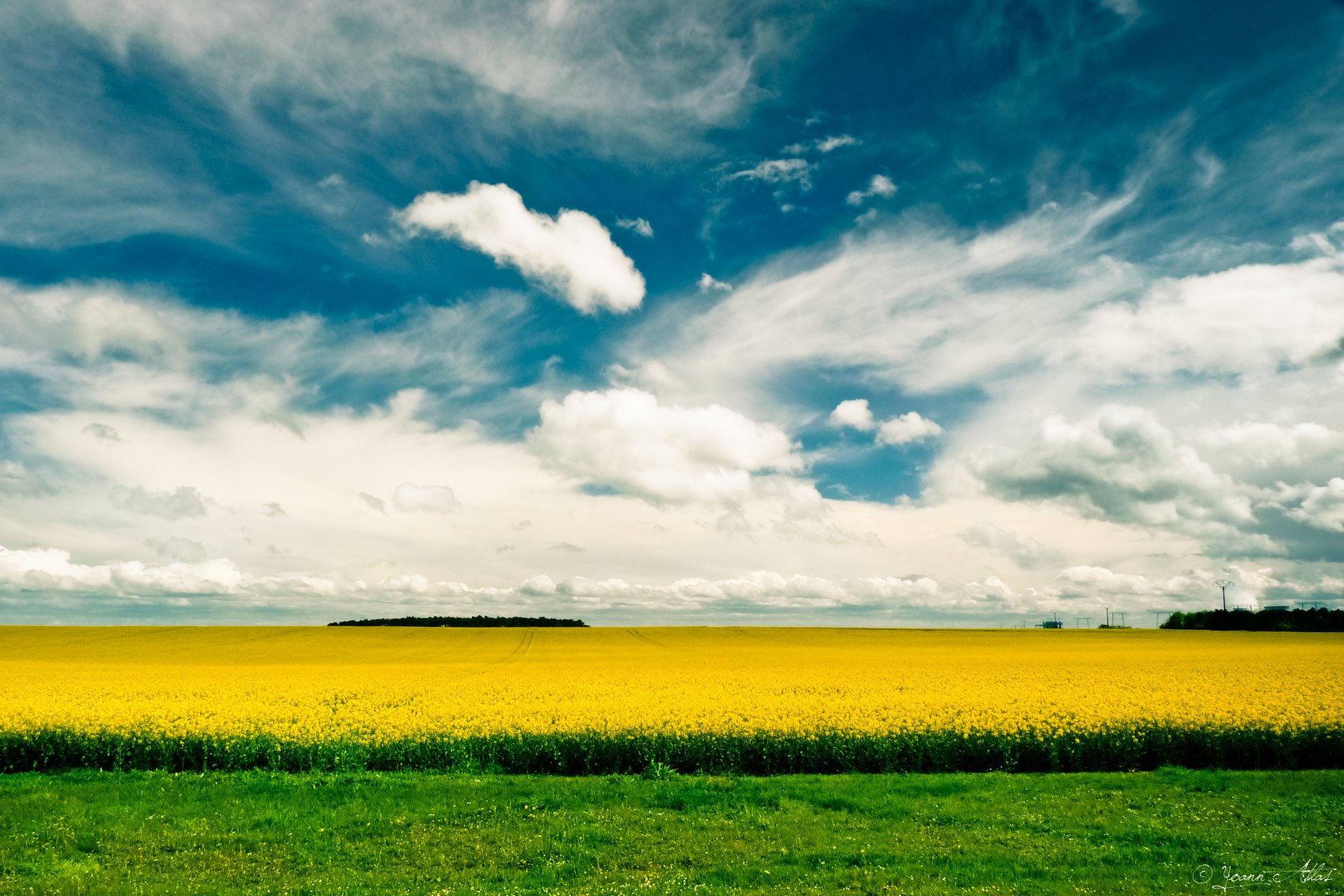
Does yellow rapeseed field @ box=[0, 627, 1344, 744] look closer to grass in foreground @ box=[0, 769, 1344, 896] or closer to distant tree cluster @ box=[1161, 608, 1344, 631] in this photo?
grass in foreground @ box=[0, 769, 1344, 896]

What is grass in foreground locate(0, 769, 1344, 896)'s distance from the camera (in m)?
10.5

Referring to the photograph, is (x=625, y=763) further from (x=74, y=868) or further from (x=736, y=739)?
(x=74, y=868)

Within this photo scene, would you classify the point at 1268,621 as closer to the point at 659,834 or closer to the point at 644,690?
the point at 644,690

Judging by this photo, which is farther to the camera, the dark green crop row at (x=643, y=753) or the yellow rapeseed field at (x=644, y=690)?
the yellow rapeseed field at (x=644, y=690)

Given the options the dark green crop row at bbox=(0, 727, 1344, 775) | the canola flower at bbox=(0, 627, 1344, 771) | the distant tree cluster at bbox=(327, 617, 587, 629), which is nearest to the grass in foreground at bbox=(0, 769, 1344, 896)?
the dark green crop row at bbox=(0, 727, 1344, 775)

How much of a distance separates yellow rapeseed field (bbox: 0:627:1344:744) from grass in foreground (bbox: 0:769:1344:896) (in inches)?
127

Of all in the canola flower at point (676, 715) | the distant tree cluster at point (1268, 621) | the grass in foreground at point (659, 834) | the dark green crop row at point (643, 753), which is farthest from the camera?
the distant tree cluster at point (1268, 621)

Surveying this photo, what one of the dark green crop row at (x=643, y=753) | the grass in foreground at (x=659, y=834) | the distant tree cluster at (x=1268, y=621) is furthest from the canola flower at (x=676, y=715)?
the distant tree cluster at (x=1268, y=621)

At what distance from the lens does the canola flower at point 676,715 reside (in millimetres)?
19219

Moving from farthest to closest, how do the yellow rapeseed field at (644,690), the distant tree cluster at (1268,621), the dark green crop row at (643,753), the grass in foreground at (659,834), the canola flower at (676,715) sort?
the distant tree cluster at (1268,621) < the yellow rapeseed field at (644,690) < the canola flower at (676,715) < the dark green crop row at (643,753) < the grass in foreground at (659,834)

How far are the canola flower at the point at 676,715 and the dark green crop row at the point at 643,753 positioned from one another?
4 centimetres

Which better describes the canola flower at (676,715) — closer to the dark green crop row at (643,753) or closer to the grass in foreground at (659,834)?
the dark green crop row at (643,753)

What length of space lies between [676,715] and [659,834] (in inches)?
330

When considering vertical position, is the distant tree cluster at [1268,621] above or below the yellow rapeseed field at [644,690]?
below
